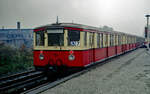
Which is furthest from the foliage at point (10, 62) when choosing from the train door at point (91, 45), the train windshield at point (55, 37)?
the train door at point (91, 45)

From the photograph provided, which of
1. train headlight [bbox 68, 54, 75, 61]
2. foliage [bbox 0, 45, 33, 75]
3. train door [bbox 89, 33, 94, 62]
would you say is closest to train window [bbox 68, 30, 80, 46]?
train headlight [bbox 68, 54, 75, 61]

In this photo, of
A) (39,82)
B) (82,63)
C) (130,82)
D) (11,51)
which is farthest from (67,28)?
(11,51)

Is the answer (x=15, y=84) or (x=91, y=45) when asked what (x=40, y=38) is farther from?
(x=91, y=45)

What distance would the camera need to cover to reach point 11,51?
17656mm

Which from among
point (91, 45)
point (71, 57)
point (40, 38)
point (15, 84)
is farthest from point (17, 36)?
point (71, 57)

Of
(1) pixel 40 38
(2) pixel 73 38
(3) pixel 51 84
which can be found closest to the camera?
(3) pixel 51 84

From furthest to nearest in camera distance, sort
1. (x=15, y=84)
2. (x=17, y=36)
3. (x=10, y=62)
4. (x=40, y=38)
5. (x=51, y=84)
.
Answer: (x=17, y=36)
(x=10, y=62)
(x=40, y=38)
(x=15, y=84)
(x=51, y=84)

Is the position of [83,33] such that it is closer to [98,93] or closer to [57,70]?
[57,70]

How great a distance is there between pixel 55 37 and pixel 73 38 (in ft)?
3.17

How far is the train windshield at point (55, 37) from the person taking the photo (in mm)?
A: 10133

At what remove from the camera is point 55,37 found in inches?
404

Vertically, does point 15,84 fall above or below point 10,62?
below

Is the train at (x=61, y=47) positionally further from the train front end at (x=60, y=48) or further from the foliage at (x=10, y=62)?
the foliage at (x=10, y=62)

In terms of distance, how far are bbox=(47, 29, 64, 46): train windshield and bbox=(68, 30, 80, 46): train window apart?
42 centimetres
